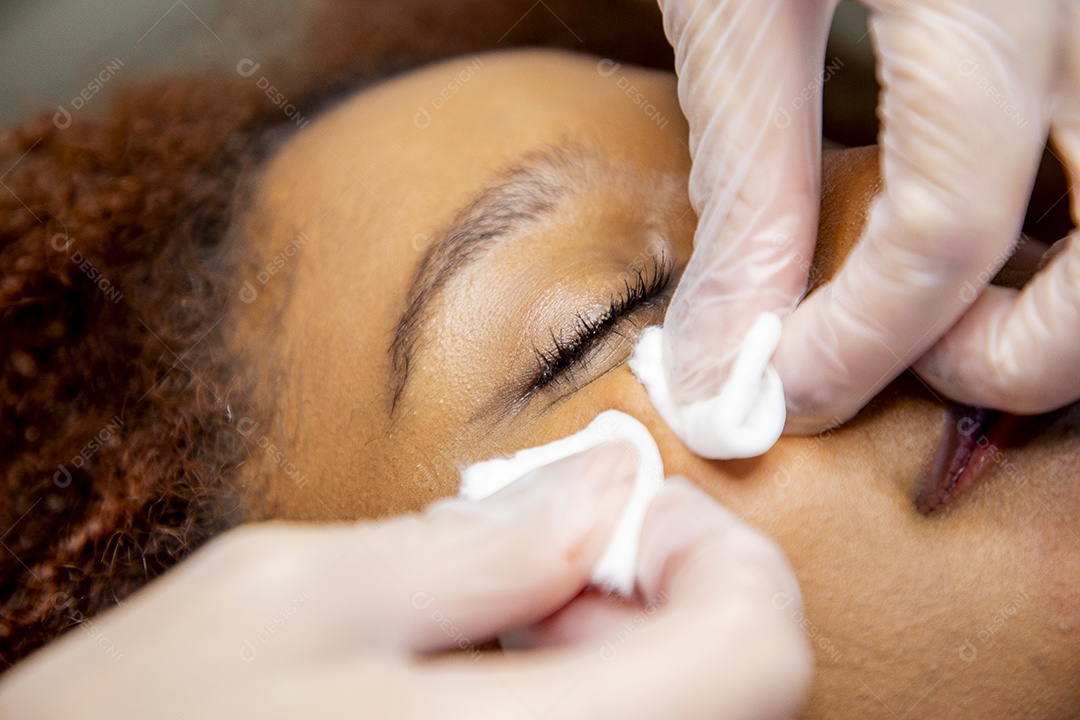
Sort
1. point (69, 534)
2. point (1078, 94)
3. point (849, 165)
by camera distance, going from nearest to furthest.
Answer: point (1078, 94)
point (849, 165)
point (69, 534)

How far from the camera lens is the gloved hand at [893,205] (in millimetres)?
651

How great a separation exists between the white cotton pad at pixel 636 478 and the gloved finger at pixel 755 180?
66 millimetres

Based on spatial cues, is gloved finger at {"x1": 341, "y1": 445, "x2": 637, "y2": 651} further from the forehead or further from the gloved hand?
the forehead

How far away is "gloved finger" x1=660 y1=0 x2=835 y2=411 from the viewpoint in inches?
31.1

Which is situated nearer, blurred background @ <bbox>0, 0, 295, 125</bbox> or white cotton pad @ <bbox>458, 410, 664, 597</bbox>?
white cotton pad @ <bbox>458, 410, 664, 597</bbox>

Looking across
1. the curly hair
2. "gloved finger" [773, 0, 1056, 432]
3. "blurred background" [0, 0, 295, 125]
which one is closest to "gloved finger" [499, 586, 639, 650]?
"gloved finger" [773, 0, 1056, 432]

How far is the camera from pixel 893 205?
705 millimetres

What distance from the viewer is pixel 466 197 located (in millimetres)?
944

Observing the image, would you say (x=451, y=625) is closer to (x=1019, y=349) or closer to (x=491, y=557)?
(x=491, y=557)

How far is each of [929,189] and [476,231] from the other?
482mm

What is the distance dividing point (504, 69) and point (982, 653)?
3.30 ft

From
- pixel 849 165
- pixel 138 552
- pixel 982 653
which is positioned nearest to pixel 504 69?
pixel 849 165

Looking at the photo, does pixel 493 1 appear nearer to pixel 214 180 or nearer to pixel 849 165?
pixel 214 180

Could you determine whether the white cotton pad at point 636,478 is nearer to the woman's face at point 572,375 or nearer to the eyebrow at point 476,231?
the woman's face at point 572,375
